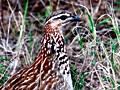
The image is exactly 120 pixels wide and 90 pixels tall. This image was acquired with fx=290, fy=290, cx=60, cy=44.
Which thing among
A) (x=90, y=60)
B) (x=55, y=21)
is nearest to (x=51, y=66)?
(x=55, y=21)

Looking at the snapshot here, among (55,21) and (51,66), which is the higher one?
(55,21)

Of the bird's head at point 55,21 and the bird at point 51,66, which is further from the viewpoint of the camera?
the bird's head at point 55,21

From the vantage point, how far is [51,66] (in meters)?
3.89

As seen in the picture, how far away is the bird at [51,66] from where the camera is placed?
3.74 m

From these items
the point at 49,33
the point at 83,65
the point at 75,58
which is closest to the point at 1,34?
the point at 75,58

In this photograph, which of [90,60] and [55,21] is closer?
[55,21]

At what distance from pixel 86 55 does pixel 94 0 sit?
324cm

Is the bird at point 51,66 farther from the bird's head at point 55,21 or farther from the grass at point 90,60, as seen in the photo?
the grass at point 90,60

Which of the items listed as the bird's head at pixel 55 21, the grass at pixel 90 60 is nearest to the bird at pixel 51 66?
the bird's head at pixel 55 21

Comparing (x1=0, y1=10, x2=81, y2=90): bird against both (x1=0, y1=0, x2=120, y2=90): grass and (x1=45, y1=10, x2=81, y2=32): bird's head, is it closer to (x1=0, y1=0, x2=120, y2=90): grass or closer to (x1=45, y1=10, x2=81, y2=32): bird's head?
(x1=45, y1=10, x2=81, y2=32): bird's head

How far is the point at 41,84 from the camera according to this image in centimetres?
370

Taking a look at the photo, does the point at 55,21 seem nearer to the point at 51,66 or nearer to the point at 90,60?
the point at 51,66

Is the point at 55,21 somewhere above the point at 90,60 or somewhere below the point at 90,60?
above

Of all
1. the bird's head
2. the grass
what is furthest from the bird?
the grass
